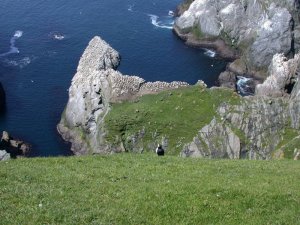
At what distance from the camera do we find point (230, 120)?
311 ft

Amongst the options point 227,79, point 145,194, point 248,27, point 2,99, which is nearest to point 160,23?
point 248,27

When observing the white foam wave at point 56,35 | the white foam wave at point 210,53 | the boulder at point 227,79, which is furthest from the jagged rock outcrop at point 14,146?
the white foam wave at point 210,53

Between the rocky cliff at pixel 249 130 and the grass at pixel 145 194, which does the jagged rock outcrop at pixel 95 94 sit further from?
the grass at pixel 145 194

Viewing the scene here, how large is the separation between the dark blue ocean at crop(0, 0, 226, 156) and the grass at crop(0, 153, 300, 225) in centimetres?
7652

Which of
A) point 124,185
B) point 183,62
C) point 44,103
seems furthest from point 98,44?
point 124,185

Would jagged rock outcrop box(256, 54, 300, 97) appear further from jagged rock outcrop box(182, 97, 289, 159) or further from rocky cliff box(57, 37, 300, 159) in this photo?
jagged rock outcrop box(182, 97, 289, 159)

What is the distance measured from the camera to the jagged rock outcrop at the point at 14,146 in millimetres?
108500

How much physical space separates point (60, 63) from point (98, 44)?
2533 cm

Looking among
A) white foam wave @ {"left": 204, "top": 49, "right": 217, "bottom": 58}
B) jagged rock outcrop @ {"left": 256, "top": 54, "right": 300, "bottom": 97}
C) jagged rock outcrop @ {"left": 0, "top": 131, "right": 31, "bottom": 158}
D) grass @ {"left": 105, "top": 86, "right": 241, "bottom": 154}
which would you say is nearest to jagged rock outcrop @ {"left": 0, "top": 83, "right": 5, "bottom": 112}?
jagged rock outcrop @ {"left": 0, "top": 131, "right": 31, "bottom": 158}

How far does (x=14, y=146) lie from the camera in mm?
109625

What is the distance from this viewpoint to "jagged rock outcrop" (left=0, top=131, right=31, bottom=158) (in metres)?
108

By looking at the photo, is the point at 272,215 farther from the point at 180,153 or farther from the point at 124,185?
the point at 180,153

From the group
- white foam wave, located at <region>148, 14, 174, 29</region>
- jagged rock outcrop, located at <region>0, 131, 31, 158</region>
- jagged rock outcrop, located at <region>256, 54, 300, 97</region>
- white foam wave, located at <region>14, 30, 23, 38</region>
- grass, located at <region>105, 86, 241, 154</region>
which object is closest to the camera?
grass, located at <region>105, 86, 241, 154</region>

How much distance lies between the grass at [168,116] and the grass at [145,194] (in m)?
57.2
